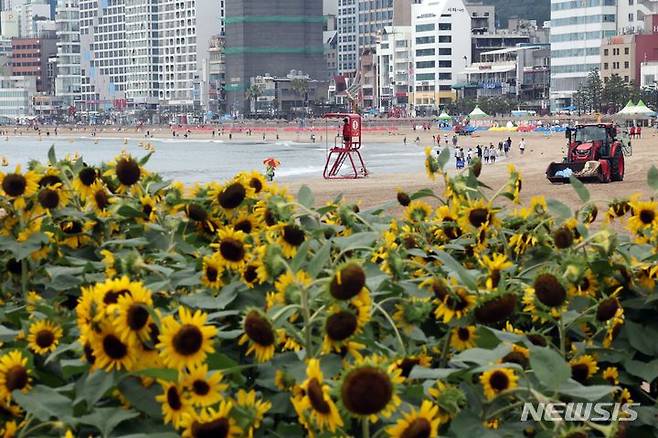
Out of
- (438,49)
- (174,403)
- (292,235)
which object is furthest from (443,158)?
(438,49)

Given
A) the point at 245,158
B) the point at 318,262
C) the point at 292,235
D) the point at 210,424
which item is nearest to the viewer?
the point at 210,424

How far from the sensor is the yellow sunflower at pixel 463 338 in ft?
12.2

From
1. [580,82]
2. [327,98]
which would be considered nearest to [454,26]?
[580,82]

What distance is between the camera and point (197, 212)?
4.74m

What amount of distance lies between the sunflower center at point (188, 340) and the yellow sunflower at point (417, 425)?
53cm

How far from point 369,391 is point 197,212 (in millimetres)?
2009

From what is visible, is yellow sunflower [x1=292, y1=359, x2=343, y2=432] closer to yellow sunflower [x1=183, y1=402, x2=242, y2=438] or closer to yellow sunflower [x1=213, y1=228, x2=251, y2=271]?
yellow sunflower [x1=183, y1=402, x2=242, y2=438]

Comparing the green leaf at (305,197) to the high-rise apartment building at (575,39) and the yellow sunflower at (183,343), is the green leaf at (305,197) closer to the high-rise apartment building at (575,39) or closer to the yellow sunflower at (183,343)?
the yellow sunflower at (183,343)

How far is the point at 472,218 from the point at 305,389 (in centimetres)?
197

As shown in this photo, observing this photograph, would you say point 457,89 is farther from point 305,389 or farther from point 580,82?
point 305,389

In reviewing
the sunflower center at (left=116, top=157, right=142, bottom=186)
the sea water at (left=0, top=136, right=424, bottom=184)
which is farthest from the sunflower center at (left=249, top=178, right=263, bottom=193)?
the sea water at (left=0, top=136, right=424, bottom=184)

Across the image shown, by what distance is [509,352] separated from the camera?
11.3 feet

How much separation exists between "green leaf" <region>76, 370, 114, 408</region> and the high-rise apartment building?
14434 centimetres

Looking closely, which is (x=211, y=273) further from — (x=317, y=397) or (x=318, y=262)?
(x=317, y=397)
